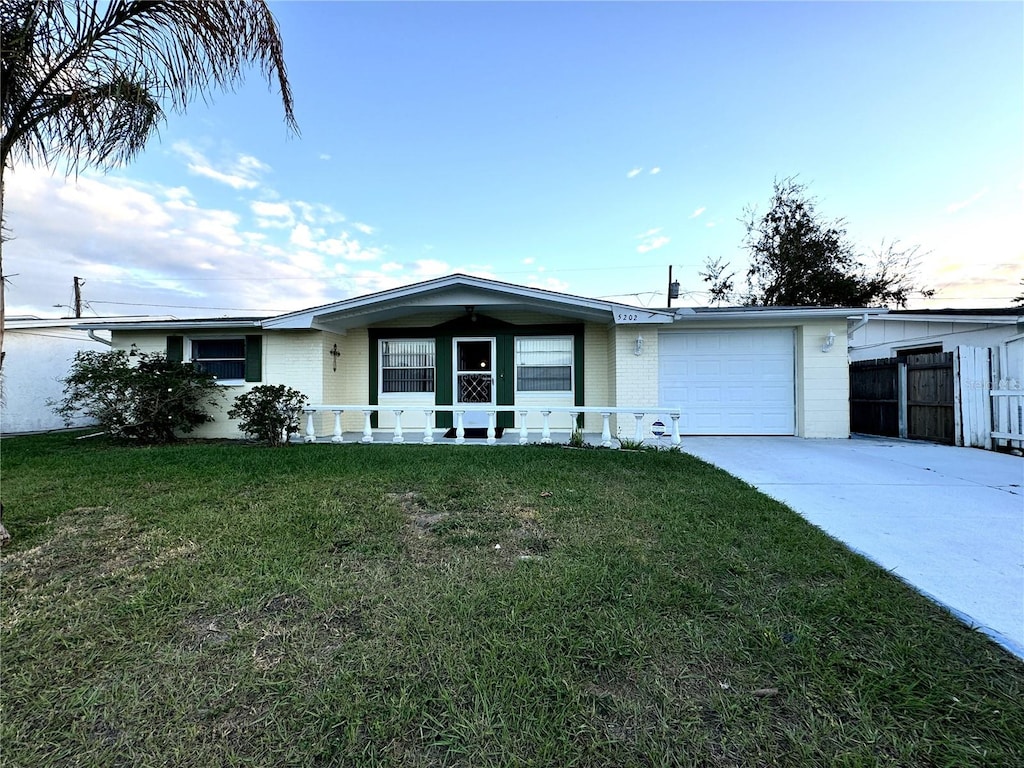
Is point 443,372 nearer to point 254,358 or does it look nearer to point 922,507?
point 254,358

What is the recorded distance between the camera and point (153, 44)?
344cm

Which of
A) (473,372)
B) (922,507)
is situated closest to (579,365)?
(473,372)

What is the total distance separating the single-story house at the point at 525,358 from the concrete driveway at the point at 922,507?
1436mm

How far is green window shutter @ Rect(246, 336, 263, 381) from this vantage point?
31.9 feet

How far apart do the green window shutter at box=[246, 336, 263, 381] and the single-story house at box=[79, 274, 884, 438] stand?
0.03 m

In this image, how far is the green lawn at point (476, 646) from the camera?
158 cm

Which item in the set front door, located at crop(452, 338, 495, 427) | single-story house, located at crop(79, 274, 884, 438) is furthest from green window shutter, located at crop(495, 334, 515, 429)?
front door, located at crop(452, 338, 495, 427)

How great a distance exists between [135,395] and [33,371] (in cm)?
746

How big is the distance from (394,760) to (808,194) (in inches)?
979

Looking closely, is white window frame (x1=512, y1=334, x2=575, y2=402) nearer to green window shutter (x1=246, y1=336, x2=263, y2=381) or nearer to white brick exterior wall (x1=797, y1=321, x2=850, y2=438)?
white brick exterior wall (x1=797, y1=321, x2=850, y2=438)

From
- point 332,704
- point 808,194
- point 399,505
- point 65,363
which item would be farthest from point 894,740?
point 808,194

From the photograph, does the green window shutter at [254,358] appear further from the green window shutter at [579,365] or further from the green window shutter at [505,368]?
the green window shutter at [579,365]

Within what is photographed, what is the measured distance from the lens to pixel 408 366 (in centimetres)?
1050

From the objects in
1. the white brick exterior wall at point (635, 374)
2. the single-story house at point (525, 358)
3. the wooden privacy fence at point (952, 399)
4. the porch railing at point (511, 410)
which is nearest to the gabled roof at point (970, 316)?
the wooden privacy fence at point (952, 399)
